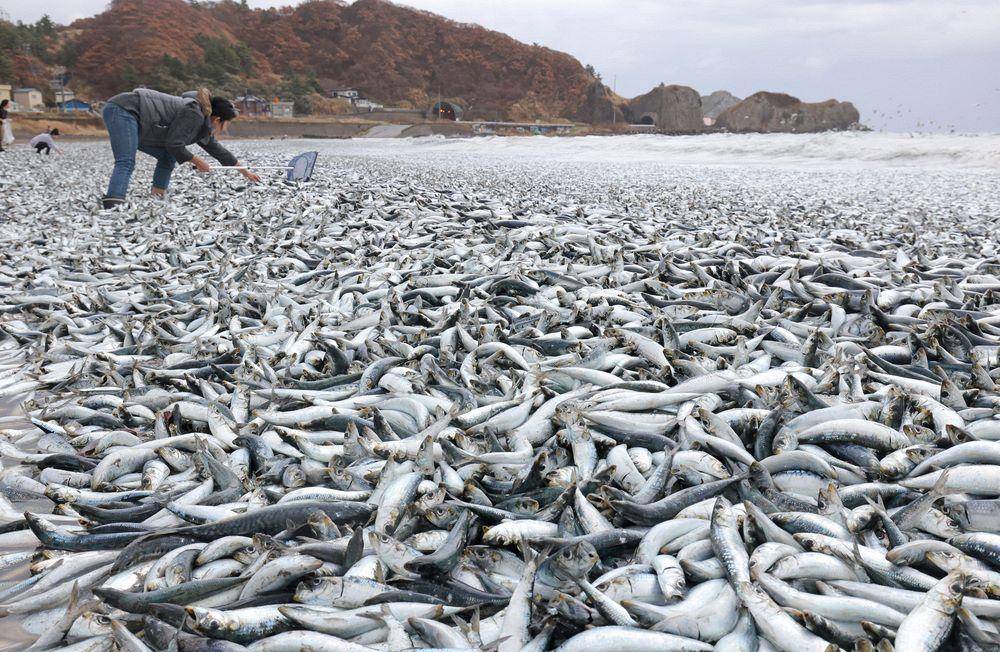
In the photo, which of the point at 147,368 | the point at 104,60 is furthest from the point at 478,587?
the point at 104,60

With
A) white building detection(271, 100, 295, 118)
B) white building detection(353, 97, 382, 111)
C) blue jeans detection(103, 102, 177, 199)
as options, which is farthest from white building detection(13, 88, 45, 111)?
blue jeans detection(103, 102, 177, 199)

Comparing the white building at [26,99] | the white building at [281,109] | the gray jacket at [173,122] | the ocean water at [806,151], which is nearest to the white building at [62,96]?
the white building at [26,99]

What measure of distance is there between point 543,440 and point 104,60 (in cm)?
9386

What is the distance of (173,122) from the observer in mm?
10180

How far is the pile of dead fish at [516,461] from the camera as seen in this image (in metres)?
2.22

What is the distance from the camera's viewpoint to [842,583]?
2264 mm

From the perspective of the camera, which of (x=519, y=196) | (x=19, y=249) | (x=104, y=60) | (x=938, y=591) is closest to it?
(x=938, y=591)

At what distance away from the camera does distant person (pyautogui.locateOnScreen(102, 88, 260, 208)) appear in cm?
1019

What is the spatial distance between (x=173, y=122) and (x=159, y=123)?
0.58 metres

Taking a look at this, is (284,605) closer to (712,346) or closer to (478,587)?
(478,587)

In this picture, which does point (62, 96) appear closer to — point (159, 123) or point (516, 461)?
point (159, 123)

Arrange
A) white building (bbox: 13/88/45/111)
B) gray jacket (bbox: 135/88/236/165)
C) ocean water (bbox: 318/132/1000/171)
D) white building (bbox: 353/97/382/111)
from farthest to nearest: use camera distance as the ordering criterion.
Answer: white building (bbox: 353/97/382/111)
white building (bbox: 13/88/45/111)
ocean water (bbox: 318/132/1000/171)
gray jacket (bbox: 135/88/236/165)

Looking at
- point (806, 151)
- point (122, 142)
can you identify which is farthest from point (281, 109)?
point (122, 142)

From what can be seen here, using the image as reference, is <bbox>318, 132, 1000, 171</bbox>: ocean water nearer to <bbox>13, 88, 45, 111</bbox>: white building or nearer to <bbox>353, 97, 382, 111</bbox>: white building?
<bbox>353, 97, 382, 111</bbox>: white building
